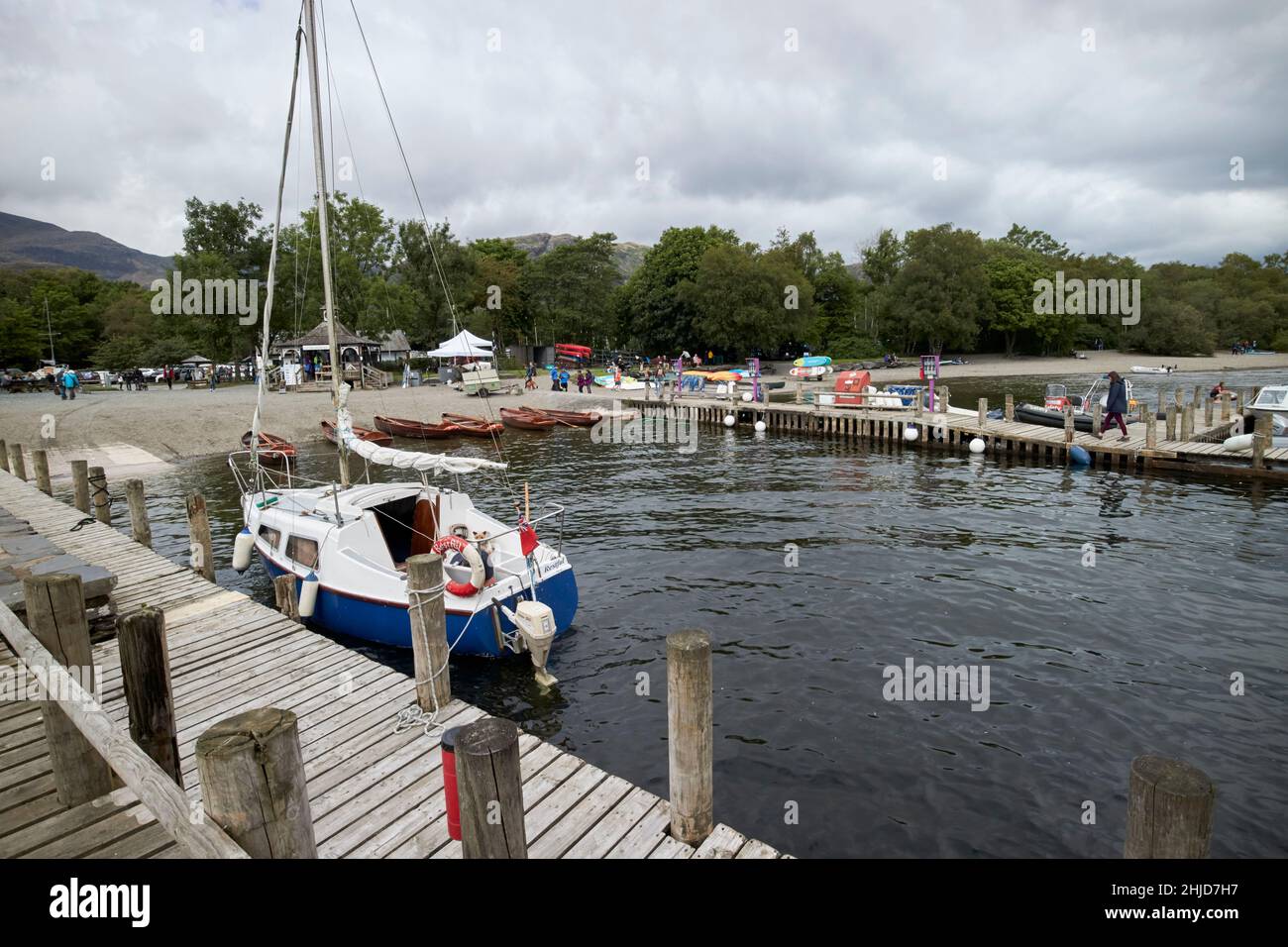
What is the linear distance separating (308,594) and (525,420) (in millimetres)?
29216

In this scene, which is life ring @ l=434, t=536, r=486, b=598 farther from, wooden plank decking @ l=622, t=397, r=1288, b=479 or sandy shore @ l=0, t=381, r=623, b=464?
wooden plank decking @ l=622, t=397, r=1288, b=479

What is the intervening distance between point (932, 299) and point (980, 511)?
73582mm

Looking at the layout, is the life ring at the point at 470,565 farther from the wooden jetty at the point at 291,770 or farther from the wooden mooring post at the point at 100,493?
the wooden mooring post at the point at 100,493

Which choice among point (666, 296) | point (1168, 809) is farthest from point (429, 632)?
point (666, 296)

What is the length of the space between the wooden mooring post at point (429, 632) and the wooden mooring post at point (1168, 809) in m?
6.29

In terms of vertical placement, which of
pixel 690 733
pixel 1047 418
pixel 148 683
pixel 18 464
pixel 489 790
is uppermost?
pixel 1047 418

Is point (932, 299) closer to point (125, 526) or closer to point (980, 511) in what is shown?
point (980, 511)

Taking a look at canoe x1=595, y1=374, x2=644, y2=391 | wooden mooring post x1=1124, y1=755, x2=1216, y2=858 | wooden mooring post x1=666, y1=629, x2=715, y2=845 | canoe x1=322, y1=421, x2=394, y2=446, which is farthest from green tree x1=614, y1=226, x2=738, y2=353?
wooden mooring post x1=1124, y1=755, x2=1216, y2=858

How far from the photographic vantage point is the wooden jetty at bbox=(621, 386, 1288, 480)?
23.7m

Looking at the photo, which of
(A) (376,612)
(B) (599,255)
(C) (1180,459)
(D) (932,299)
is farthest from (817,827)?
(D) (932,299)

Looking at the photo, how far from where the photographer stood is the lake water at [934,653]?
26.3 feet

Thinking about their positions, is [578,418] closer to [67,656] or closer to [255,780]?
[67,656]

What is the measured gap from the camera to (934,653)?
37.8 feet

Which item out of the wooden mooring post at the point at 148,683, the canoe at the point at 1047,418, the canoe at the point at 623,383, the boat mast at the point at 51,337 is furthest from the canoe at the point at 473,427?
the boat mast at the point at 51,337
